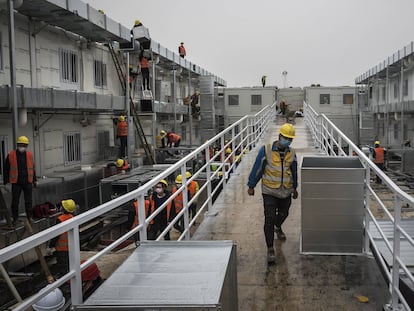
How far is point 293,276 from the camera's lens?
18.0ft

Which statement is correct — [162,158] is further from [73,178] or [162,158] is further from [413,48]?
[413,48]

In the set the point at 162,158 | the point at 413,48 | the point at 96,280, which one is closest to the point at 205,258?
the point at 96,280

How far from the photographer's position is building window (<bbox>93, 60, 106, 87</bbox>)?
1966 centimetres

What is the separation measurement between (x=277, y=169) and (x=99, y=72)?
15198 millimetres

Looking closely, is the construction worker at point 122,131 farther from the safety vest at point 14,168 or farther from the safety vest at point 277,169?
the safety vest at point 277,169

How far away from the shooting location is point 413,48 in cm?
2223

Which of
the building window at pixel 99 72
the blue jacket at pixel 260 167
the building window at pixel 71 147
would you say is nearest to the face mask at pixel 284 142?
the blue jacket at pixel 260 167

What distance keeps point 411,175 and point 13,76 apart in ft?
59.5

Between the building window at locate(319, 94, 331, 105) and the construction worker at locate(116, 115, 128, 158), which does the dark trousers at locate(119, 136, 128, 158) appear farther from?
the building window at locate(319, 94, 331, 105)

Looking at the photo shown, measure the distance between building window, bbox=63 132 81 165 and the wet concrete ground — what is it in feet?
35.8

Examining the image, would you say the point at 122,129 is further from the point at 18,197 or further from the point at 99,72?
the point at 18,197

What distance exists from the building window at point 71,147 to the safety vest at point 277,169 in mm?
12480

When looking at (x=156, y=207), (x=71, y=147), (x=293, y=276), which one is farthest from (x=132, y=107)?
(x=293, y=276)

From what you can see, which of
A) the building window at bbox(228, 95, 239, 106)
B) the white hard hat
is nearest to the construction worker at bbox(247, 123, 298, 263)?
the white hard hat
